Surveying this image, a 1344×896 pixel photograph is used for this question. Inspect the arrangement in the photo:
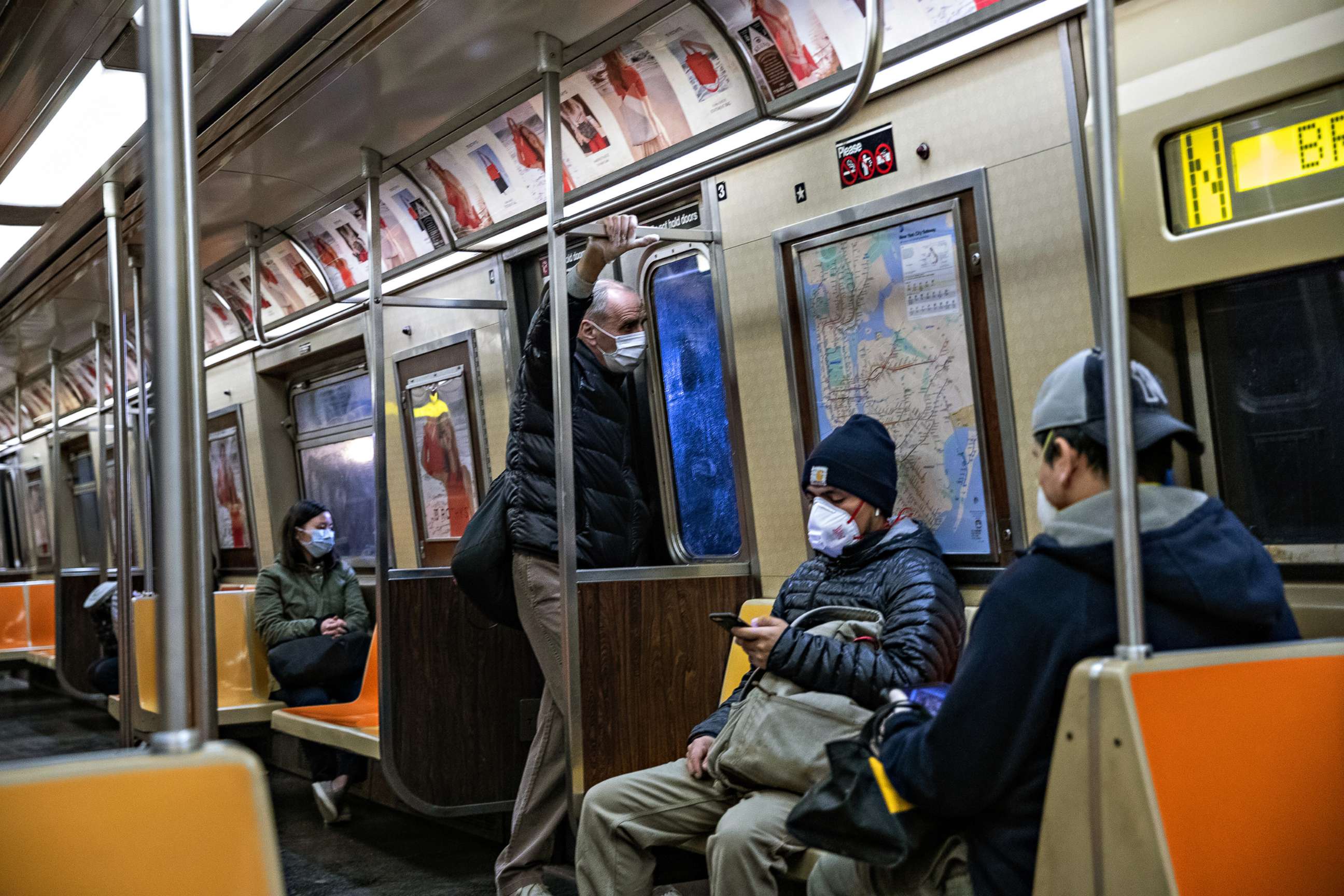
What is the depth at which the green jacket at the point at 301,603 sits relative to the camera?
648 centimetres

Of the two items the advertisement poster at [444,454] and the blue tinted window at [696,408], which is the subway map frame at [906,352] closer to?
the blue tinted window at [696,408]

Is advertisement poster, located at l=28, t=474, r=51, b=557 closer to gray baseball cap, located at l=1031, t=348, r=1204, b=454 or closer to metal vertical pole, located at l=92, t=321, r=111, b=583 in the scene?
metal vertical pole, located at l=92, t=321, r=111, b=583

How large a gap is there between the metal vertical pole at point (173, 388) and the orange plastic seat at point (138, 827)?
0.07 metres

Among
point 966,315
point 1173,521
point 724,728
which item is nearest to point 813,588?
point 724,728

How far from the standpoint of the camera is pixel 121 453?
445cm

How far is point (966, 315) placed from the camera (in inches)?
139

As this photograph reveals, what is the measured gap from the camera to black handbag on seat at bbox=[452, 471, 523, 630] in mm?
4262

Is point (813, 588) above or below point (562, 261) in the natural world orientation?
below

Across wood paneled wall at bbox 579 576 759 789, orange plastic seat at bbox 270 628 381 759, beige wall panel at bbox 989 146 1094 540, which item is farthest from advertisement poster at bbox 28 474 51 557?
beige wall panel at bbox 989 146 1094 540

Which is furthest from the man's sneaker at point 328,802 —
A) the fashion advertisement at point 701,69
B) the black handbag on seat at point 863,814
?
the black handbag on seat at point 863,814

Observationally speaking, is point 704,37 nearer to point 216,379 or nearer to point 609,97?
point 609,97

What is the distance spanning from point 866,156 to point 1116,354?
218 centimetres

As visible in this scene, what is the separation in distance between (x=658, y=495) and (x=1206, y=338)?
2.40m

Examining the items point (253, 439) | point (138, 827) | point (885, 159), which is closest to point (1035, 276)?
point (885, 159)
